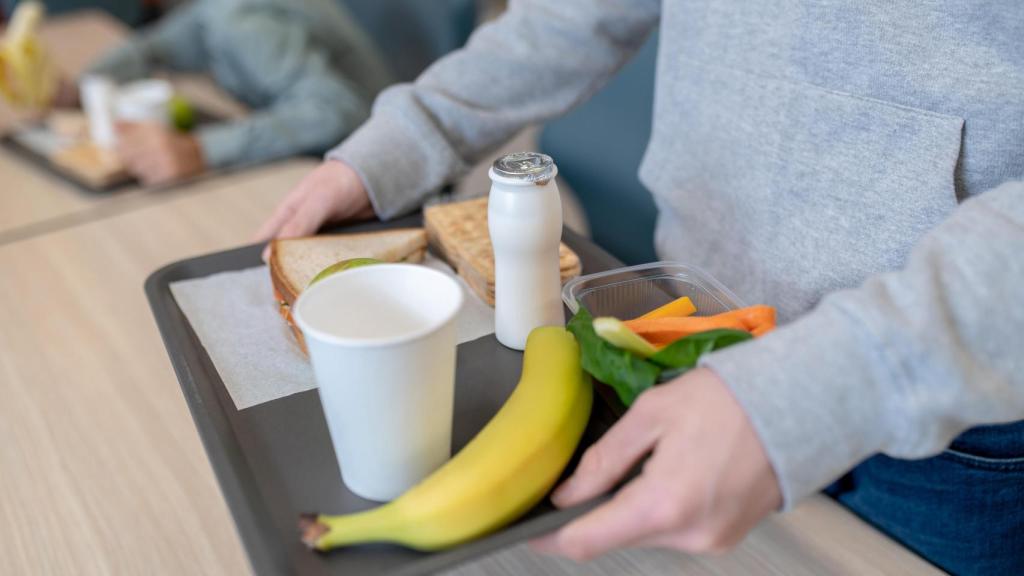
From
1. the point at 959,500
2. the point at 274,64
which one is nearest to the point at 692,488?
the point at 959,500

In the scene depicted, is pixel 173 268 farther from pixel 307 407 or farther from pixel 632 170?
pixel 632 170

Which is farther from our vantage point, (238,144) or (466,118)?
(238,144)

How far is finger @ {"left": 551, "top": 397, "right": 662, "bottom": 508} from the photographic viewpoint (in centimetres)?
54

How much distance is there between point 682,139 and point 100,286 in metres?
0.79

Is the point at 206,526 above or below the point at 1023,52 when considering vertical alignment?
below

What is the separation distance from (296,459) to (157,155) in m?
1.02

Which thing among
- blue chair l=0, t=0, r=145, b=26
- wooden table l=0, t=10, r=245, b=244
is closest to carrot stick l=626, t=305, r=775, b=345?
wooden table l=0, t=10, r=245, b=244

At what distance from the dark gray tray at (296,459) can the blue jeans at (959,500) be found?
332 millimetres

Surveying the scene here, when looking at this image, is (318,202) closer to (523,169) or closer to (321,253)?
(321,253)

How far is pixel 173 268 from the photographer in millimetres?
931

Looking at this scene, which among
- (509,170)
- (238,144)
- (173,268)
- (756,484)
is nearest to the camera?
(756,484)

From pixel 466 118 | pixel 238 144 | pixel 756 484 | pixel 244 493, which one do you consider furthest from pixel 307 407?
pixel 238 144

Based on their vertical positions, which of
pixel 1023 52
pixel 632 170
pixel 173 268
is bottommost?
pixel 632 170

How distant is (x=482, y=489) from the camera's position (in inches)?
21.1
